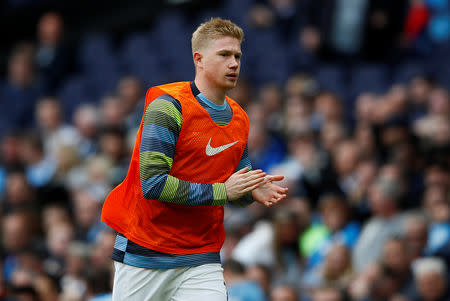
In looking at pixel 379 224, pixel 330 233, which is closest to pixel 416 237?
pixel 379 224

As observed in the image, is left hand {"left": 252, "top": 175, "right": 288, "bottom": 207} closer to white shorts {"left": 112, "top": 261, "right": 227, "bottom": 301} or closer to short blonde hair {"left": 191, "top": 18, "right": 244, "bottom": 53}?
white shorts {"left": 112, "top": 261, "right": 227, "bottom": 301}

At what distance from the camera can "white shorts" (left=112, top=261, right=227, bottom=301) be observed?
13.7 feet

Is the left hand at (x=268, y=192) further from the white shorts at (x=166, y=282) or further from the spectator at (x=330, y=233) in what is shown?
the spectator at (x=330, y=233)

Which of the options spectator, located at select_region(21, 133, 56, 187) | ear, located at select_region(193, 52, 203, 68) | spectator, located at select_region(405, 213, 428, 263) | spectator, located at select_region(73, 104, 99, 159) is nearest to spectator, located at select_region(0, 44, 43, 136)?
spectator, located at select_region(21, 133, 56, 187)

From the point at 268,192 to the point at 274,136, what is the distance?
534 centimetres

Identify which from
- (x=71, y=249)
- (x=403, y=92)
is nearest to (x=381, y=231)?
(x=403, y=92)

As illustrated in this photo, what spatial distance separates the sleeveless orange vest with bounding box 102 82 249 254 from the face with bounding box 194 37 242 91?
15 centimetres

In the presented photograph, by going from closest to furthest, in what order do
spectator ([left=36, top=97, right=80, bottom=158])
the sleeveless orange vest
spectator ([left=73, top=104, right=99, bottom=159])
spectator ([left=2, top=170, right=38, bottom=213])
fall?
the sleeveless orange vest
spectator ([left=2, top=170, right=38, bottom=213])
spectator ([left=73, top=104, right=99, bottom=159])
spectator ([left=36, top=97, right=80, bottom=158])

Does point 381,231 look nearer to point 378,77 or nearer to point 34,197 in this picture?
point 378,77

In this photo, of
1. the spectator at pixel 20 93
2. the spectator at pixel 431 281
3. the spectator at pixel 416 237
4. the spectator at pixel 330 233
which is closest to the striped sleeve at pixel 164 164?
the spectator at pixel 431 281

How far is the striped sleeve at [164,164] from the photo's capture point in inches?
156

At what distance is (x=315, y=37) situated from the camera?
11.6 meters

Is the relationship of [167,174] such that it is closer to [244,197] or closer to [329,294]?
[244,197]

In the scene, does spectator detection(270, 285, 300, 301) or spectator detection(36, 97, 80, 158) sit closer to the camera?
spectator detection(270, 285, 300, 301)
